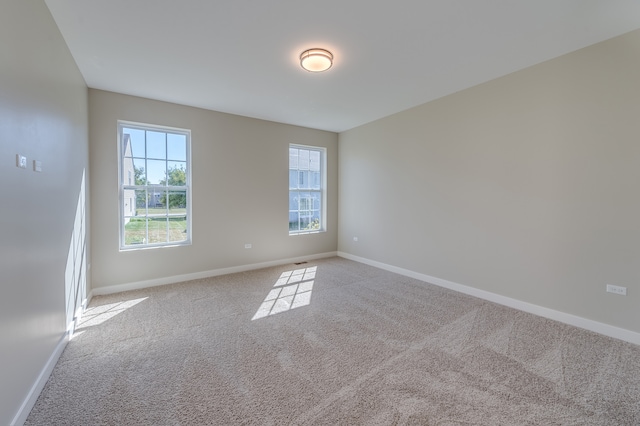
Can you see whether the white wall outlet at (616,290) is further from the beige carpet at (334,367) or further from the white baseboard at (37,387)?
the white baseboard at (37,387)

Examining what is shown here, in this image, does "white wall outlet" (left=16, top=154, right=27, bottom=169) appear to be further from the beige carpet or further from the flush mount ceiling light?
the flush mount ceiling light

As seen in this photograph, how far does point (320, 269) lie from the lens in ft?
16.0

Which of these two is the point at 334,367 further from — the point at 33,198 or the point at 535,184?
A: the point at 535,184

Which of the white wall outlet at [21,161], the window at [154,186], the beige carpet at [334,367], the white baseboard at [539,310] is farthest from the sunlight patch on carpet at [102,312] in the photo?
the white baseboard at [539,310]

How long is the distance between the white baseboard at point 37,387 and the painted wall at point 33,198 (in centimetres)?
3

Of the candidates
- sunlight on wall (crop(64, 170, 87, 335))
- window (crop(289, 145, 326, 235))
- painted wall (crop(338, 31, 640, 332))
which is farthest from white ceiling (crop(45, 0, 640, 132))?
window (crop(289, 145, 326, 235))

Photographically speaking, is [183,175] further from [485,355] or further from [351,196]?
[485,355]

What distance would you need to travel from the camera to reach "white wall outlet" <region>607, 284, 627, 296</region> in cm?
250

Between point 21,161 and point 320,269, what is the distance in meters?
3.96

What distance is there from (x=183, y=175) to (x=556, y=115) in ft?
16.2

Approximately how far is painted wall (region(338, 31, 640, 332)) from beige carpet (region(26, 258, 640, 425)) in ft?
1.66

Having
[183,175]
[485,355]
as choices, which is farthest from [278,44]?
[485,355]

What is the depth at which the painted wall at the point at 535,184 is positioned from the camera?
250cm

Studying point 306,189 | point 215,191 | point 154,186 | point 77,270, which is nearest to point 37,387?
point 77,270
